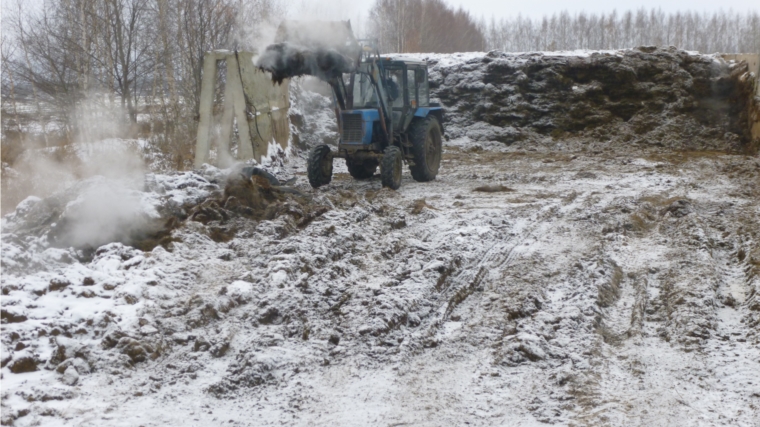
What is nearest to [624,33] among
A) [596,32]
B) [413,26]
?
[596,32]

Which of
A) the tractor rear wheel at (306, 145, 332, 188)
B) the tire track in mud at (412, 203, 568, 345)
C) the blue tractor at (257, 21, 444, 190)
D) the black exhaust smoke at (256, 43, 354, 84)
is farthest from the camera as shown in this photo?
the tractor rear wheel at (306, 145, 332, 188)

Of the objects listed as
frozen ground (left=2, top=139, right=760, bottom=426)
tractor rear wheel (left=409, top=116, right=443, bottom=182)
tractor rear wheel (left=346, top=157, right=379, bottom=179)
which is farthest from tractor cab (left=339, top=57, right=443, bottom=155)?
frozen ground (left=2, top=139, right=760, bottom=426)

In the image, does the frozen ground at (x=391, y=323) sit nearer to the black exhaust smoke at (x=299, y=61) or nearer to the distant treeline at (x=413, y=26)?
the black exhaust smoke at (x=299, y=61)

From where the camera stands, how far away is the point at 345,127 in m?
11.2

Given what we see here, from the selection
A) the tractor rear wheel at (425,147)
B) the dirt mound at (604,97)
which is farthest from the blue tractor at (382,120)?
the dirt mound at (604,97)

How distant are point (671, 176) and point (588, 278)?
706 centimetres

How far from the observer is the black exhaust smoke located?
9773 millimetres

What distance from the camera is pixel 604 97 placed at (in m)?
18.8

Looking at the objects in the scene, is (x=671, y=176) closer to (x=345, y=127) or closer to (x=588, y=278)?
(x=345, y=127)

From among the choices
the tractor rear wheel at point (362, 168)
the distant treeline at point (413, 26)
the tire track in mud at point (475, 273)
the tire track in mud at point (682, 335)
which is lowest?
the tire track in mud at point (682, 335)

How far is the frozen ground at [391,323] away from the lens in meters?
4.05

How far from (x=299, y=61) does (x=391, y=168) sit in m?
2.30

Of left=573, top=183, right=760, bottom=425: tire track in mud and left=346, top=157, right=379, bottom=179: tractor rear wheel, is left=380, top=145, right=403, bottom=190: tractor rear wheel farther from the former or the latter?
left=573, top=183, right=760, bottom=425: tire track in mud

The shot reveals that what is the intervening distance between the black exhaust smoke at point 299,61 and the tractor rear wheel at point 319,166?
58.2 inches
